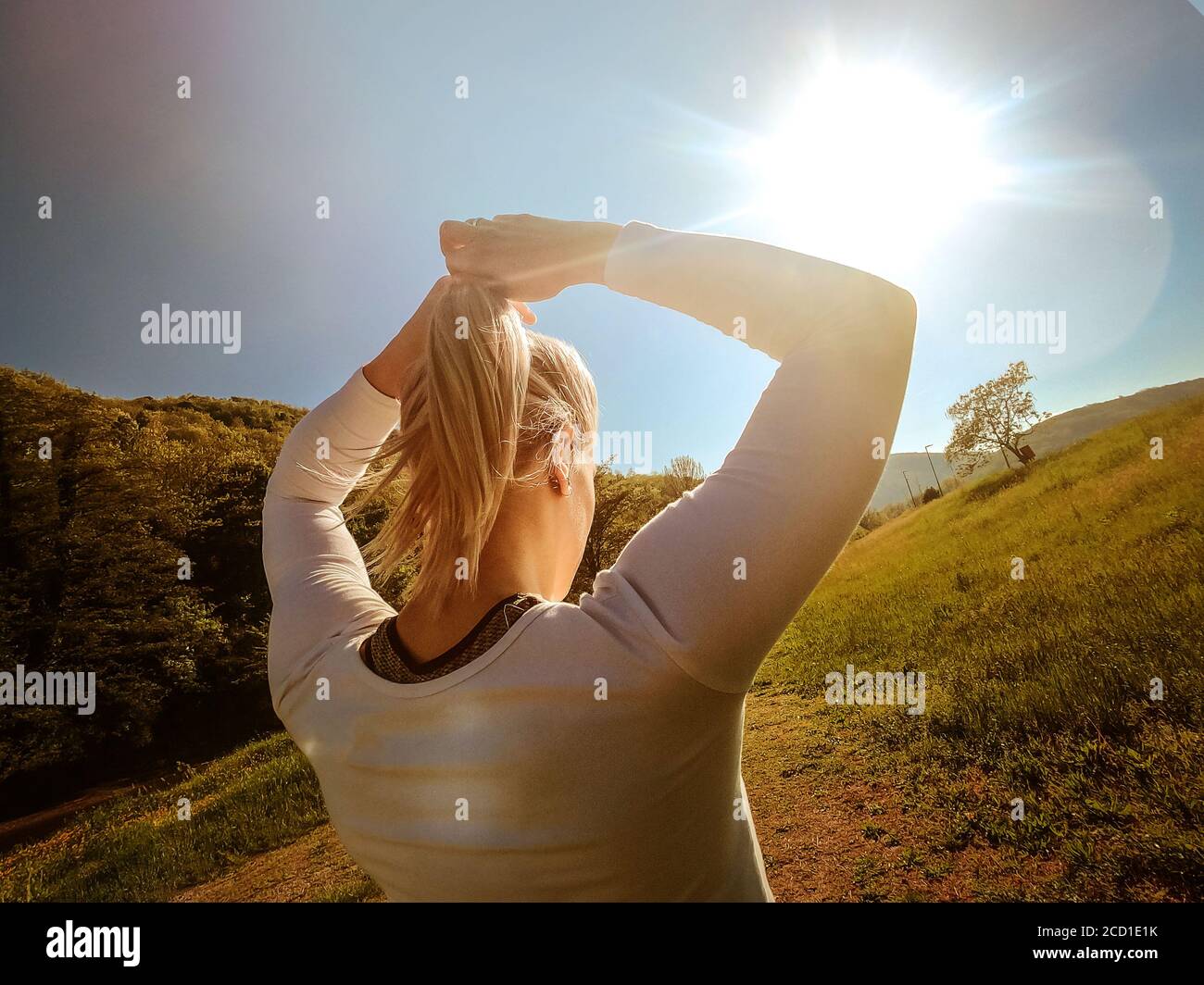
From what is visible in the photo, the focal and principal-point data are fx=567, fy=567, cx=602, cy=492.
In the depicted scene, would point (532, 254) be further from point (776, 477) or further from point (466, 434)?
point (776, 477)

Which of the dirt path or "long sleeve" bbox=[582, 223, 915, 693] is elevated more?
"long sleeve" bbox=[582, 223, 915, 693]

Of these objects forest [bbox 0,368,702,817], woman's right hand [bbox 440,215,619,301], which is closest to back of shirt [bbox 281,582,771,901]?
woman's right hand [bbox 440,215,619,301]

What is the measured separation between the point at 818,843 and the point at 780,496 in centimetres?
573

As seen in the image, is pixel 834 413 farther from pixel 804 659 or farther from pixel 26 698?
pixel 26 698

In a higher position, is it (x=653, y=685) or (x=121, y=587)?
(x=653, y=685)

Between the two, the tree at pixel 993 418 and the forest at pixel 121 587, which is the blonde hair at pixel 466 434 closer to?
the forest at pixel 121 587

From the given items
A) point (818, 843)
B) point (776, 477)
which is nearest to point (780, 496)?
point (776, 477)

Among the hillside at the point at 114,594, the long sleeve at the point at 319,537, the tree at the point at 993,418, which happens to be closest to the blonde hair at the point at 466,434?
the long sleeve at the point at 319,537

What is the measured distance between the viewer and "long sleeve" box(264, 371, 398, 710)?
1.05 metres

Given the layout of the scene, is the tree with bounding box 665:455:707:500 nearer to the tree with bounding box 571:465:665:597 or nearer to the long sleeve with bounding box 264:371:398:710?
the tree with bounding box 571:465:665:597

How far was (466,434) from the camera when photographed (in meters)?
0.90

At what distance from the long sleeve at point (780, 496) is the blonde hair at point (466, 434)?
0.30 meters

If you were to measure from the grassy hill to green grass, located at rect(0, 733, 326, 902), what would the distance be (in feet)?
0.21
